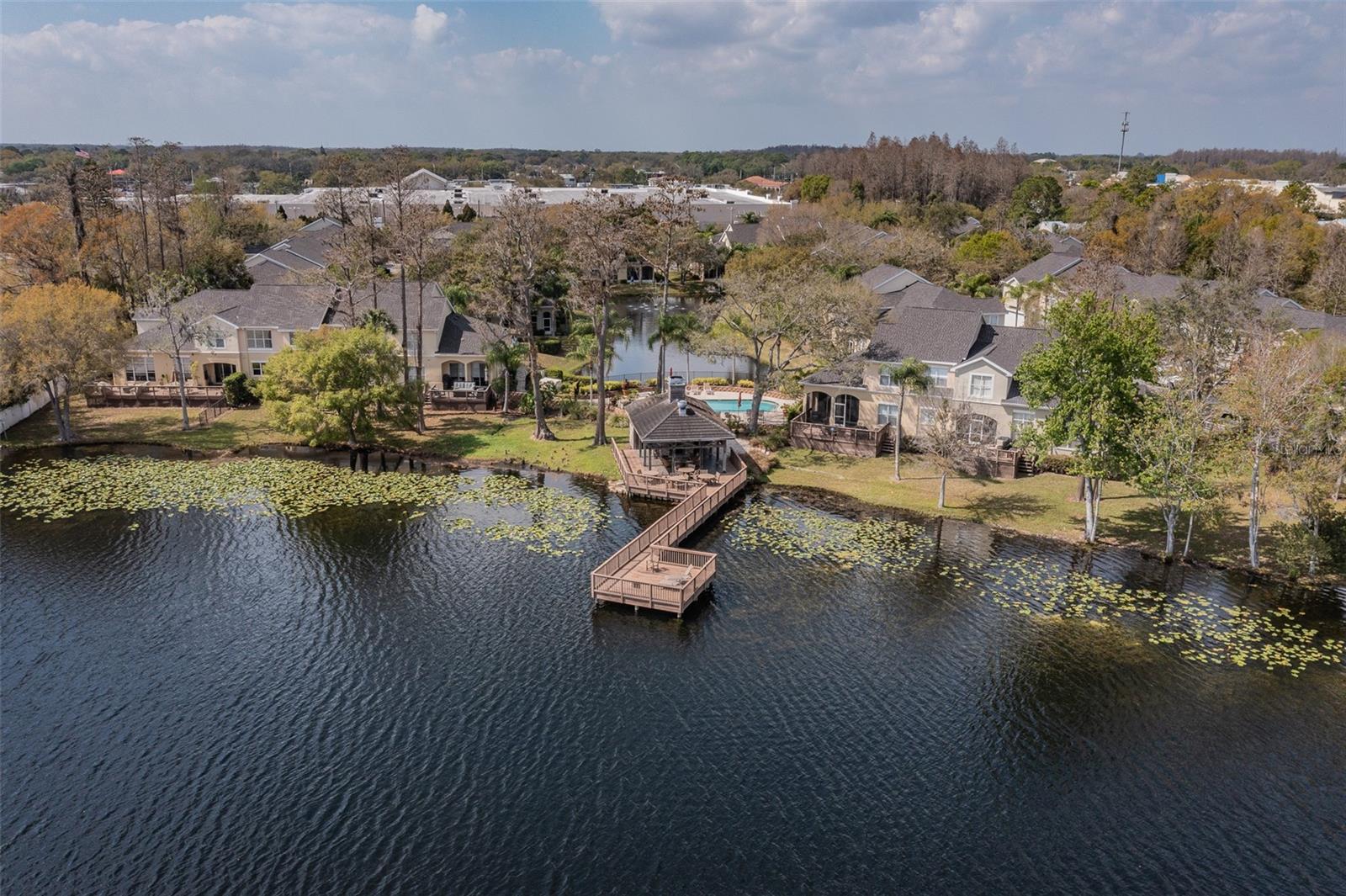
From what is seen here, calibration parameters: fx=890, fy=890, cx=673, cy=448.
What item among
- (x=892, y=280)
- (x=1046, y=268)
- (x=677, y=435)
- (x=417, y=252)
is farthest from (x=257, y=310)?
(x=1046, y=268)

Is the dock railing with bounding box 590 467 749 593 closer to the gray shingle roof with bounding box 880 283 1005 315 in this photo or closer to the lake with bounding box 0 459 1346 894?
the lake with bounding box 0 459 1346 894

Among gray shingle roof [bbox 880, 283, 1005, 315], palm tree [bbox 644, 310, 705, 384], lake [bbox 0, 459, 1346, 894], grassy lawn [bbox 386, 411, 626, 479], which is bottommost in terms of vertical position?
lake [bbox 0, 459, 1346, 894]

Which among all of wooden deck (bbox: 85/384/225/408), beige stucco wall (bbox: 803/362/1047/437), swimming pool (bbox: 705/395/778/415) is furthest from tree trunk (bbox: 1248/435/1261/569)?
wooden deck (bbox: 85/384/225/408)

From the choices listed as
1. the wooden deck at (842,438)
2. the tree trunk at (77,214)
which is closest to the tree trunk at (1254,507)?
the wooden deck at (842,438)

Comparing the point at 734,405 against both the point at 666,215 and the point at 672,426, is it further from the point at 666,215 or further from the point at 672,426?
the point at 672,426

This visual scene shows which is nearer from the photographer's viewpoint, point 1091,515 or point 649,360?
point 1091,515

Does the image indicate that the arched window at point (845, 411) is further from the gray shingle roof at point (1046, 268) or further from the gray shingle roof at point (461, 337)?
the gray shingle roof at point (1046, 268)
